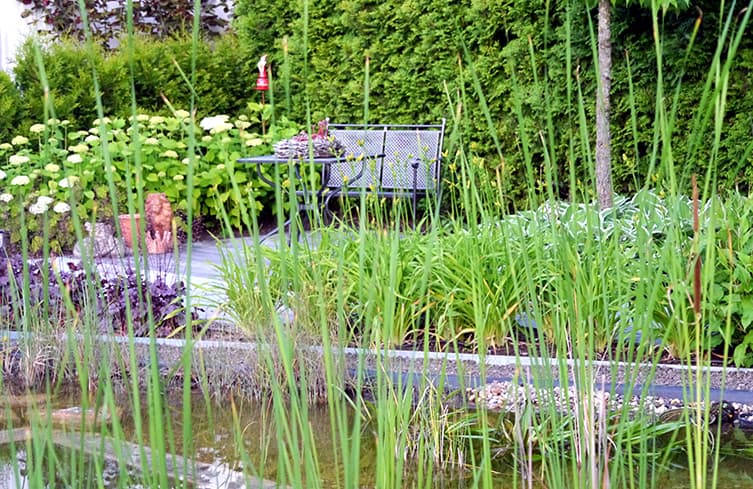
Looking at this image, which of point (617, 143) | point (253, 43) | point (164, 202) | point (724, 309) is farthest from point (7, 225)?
point (724, 309)

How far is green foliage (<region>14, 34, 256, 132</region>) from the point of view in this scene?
696 cm

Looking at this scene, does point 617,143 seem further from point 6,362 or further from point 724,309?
point 6,362

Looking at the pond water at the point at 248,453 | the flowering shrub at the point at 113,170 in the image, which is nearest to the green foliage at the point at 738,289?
the pond water at the point at 248,453

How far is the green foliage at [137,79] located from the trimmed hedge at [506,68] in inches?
11.7

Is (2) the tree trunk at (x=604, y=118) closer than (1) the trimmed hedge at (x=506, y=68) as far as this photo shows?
Yes

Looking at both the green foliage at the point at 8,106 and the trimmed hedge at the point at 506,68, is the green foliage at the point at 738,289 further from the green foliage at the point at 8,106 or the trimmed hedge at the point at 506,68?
the green foliage at the point at 8,106

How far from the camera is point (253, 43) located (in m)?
8.38

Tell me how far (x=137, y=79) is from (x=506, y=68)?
283 centimetres

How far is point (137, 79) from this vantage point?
7.40 metres

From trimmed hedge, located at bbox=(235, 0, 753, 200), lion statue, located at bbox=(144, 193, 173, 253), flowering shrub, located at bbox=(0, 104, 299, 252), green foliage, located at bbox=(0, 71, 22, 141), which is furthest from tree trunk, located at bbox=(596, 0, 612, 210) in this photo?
green foliage, located at bbox=(0, 71, 22, 141)

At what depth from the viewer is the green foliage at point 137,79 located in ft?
22.8

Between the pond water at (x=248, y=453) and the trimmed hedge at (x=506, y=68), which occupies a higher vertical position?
the trimmed hedge at (x=506, y=68)

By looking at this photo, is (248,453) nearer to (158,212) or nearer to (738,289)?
(738,289)

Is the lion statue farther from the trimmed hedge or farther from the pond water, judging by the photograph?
the pond water
